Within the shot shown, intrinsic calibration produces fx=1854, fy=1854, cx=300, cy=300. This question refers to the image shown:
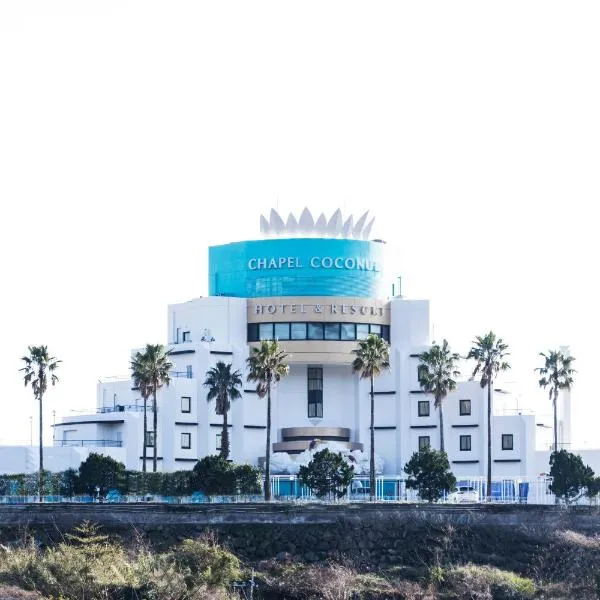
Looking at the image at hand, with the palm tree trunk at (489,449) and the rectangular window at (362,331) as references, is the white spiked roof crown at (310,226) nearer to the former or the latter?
the rectangular window at (362,331)

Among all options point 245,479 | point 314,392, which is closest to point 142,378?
point 245,479

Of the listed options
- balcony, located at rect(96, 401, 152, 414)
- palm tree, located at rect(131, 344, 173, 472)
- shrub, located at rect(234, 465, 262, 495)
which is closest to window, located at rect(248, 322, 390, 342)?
balcony, located at rect(96, 401, 152, 414)

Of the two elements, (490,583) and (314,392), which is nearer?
(490,583)

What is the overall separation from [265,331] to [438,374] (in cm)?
1646

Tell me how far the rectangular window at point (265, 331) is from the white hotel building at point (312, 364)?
122mm

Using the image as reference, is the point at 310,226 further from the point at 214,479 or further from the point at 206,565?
Answer: the point at 206,565

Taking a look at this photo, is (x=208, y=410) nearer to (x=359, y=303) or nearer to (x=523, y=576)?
(x=359, y=303)

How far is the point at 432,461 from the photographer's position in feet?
438

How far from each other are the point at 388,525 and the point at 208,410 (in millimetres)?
38776

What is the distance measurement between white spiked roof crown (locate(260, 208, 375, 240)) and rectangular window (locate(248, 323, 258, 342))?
808 centimetres

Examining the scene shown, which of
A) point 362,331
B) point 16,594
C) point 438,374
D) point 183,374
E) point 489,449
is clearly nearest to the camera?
point 16,594

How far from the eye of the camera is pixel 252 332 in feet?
527

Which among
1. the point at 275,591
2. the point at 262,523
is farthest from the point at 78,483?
the point at 275,591

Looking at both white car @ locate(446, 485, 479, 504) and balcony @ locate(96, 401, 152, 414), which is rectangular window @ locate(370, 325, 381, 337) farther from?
balcony @ locate(96, 401, 152, 414)
